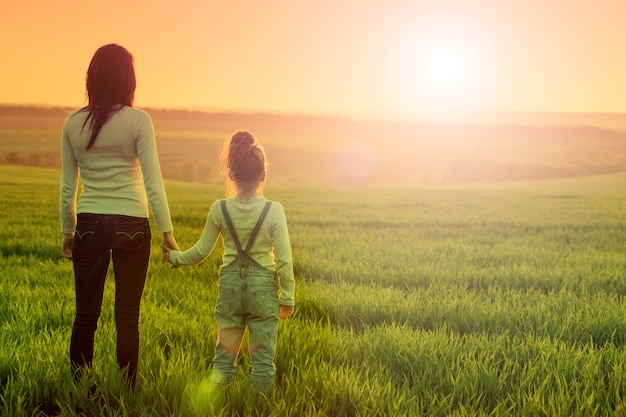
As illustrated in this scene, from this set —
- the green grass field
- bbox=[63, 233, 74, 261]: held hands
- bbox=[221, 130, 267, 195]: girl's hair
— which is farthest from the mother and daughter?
the green grass field

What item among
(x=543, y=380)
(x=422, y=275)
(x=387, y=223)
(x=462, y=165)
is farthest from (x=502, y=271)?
(x=462, y=165)

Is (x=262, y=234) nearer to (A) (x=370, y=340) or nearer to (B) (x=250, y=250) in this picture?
(B) (x=250, y=250)

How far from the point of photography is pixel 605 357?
4461 mm

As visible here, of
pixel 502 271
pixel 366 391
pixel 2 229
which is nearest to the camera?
pixel 366 391

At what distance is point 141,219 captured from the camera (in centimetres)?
355

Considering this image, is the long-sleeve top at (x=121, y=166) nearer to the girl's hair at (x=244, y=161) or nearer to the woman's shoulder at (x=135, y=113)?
the woman's shoulder at (x=135, y=113)

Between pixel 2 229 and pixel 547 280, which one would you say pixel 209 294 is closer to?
pixel 547 280

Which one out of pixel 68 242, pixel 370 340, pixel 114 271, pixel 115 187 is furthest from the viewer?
pixel 370 340

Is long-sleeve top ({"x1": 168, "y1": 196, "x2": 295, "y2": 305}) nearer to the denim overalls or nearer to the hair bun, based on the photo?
the denim overalls

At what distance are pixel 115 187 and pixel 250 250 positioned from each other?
2.87 feet

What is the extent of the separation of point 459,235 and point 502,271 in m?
5.38

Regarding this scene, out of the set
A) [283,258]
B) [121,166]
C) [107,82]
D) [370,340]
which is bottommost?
[370,340]

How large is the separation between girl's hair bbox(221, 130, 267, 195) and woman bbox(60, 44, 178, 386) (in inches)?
17.1

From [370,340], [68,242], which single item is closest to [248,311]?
[68,242]
